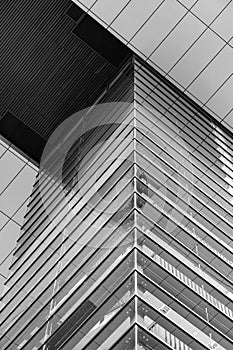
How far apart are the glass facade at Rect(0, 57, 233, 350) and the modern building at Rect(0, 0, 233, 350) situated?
0.02 meters

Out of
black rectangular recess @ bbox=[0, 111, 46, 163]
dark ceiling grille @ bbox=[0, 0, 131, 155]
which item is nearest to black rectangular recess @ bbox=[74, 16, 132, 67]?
dark ceiling grille @ bbox=[0, 0, 131, 155]

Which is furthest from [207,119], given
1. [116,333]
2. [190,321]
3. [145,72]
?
[116,333]

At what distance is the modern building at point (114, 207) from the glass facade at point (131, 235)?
0.02 m

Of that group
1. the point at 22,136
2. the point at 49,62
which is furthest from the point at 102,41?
the point at 22,136

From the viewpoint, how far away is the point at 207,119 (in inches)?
459

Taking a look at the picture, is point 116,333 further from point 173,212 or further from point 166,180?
point 166,180

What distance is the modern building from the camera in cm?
677

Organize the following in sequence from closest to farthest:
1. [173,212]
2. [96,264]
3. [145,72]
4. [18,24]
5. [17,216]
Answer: [96,264], [173,212], [145,72], [18,24], [17,216]

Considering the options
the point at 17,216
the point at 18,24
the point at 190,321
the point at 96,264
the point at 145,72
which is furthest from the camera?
the point at 17,216

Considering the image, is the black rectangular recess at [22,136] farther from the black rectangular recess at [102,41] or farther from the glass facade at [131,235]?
the black rectangular recess at [102,41]

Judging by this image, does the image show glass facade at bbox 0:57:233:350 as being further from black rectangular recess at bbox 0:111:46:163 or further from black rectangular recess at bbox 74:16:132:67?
black rectangular recess at bbox 0:111:46:163

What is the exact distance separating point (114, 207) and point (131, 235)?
931 millimetres

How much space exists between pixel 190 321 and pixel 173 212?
179cm

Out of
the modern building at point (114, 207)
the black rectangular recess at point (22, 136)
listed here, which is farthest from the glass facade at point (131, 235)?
the black rectangular recess at point (22, 136)
